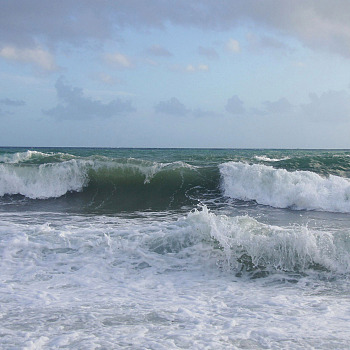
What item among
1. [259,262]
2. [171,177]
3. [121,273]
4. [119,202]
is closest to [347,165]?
[171,177]

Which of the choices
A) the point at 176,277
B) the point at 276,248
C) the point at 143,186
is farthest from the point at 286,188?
the point at 176,277

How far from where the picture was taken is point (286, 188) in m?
12.9

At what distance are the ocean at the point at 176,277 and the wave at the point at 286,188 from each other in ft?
0.28

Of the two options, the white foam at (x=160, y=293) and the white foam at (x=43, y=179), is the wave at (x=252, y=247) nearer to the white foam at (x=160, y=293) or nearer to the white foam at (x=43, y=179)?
the white foam at (x=160, y=293)

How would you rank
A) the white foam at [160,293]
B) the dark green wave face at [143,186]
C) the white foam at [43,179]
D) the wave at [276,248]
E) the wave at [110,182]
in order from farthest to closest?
the white foam at [43,179] → the wave at [110,182] → the dark green wave face at [143,186] → the wave at [276,248] → the white foam at [160,293]

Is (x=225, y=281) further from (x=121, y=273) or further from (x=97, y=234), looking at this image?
(x=97, y=234)

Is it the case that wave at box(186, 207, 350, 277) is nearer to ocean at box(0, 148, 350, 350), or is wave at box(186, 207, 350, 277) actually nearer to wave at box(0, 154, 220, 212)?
ocean at box(0, 148, 350, 350)

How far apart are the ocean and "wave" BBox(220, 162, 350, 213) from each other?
0.09m

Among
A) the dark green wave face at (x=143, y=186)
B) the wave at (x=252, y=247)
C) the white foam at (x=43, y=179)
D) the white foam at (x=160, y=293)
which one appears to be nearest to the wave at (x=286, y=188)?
the dark green wave face at (x=143, y=186)

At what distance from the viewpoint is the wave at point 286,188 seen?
38.7ft

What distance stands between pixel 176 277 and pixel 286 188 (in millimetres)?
8236

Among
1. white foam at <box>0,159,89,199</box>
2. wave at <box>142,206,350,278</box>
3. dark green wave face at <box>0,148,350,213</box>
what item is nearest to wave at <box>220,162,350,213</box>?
dark green wave face at <box>0,148,350,213</box>

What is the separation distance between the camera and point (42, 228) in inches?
293

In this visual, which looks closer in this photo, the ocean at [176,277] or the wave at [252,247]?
the ocean at [176,277]
